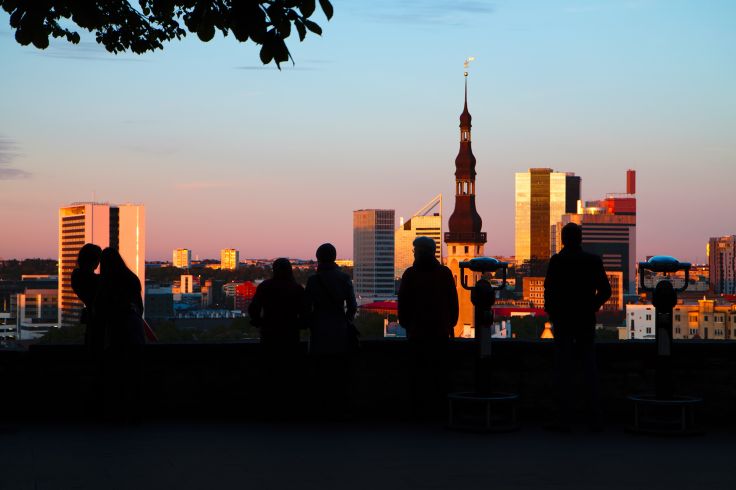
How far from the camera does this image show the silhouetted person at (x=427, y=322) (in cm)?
1002

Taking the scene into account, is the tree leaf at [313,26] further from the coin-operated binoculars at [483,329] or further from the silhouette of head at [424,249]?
the silhouette of head at [424,249]

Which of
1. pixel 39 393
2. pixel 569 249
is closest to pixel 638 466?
pixel 569 249

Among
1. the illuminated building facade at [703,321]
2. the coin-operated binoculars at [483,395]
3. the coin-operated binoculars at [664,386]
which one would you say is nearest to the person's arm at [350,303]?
the coin-operated binoculars at [483,395]

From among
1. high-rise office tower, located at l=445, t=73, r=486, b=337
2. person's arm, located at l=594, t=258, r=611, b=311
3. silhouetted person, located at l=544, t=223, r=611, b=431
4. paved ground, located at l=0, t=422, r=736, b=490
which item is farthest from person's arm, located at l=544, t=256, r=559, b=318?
high-rise office tower, located at l=445, t=73, r=486, b=337

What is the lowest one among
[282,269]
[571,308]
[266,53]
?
[571,308]

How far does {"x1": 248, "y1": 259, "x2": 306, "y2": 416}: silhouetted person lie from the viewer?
1030 centimetres

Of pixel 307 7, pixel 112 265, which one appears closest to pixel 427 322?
pixel 112 265

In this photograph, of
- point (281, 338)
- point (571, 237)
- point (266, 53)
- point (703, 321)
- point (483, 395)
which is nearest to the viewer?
point (266, 53)

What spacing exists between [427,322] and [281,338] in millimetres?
1223

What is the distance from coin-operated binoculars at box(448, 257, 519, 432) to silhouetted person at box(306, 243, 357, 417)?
95cm

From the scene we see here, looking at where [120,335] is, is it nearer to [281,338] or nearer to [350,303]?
[281,338]

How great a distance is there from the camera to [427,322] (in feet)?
32.9

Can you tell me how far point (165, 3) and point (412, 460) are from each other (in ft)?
10.9

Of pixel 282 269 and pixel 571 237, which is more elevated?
pixel 571 237
